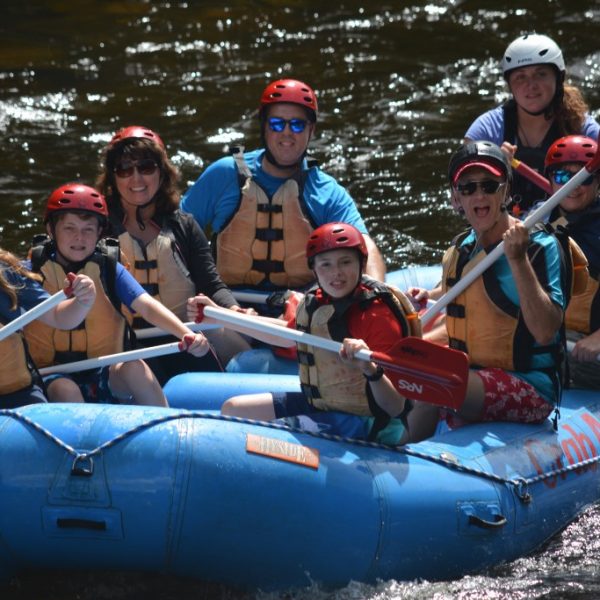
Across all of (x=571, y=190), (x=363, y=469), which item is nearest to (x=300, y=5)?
(x=571, y=190)

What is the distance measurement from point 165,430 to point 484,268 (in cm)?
145

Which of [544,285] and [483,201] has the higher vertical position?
[483,201]

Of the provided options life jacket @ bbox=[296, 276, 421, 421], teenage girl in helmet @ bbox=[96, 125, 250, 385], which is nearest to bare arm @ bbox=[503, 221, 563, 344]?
life jacket @ bbox=[296, 276, 421, 421]

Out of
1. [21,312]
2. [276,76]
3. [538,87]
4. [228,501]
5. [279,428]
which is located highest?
[276,76]

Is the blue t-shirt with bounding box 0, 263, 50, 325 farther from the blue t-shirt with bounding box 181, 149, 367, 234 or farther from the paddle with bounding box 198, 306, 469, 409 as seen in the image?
the blue t-shirt with bounding box 181, 149, 367, 234

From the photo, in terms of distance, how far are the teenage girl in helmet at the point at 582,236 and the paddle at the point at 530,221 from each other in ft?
0.81

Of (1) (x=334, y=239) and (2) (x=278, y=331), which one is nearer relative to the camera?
(1) (x=334, y=239)

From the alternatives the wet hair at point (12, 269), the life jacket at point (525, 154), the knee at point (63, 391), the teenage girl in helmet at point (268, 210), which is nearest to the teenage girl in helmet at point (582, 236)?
the life jacket at point (525, 154)

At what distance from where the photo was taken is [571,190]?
18.0 feet

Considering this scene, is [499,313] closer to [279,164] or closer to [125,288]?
[125,288]

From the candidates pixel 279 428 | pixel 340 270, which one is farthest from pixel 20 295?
pixel 340 270

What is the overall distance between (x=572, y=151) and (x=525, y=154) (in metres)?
1.01

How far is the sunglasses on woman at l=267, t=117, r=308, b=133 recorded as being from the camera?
6.37m

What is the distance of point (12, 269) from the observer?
5133 millimetres
